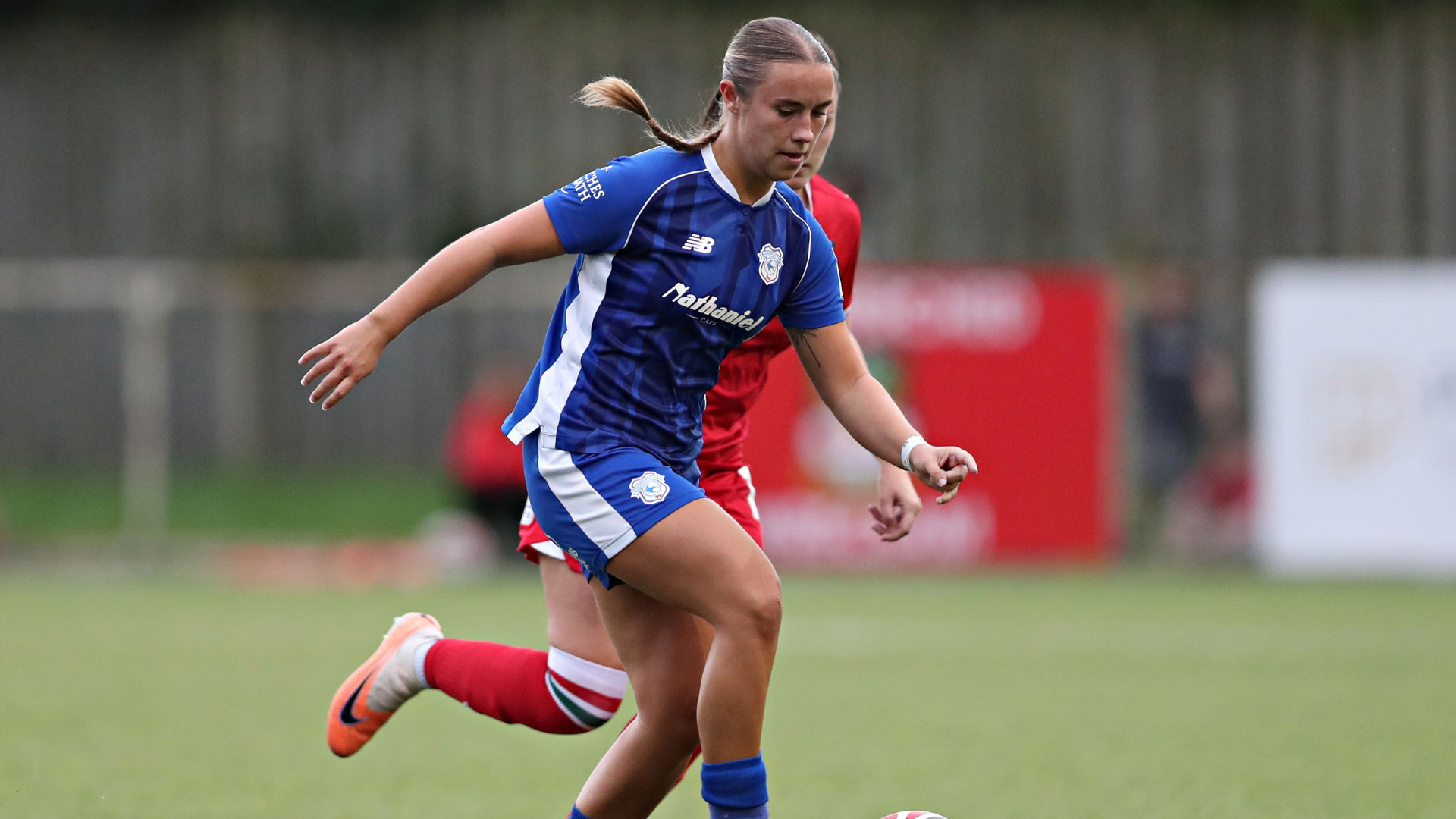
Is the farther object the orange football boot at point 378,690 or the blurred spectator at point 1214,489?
the blurred spectator at point 1214,489

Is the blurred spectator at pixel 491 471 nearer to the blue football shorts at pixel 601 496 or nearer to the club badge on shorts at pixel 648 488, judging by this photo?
the blue football shorts at pixel 601 496

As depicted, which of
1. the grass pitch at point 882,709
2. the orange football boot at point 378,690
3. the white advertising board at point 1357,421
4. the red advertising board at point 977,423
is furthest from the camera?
the red advertising board at point 977,423

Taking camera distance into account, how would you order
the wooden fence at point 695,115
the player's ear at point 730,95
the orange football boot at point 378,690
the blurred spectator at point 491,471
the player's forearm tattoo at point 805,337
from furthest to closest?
the wooden fence at point 695,115 < the blurred spectator at point 491,471 < the orange football boot at point 378,690 < the player's forearm tattoo at point 805,337 < the player's ear at point 730,95

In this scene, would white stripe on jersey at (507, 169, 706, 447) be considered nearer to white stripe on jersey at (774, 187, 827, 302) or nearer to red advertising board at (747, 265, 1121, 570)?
white stripe on jersey at (774, 187, 827, 302)

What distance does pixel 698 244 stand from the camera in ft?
11.8

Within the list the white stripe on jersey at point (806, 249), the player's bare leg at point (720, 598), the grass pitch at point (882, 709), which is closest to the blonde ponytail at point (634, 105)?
the white stripe on jersey at point (806, 249)

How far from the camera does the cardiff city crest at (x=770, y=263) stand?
366 cm

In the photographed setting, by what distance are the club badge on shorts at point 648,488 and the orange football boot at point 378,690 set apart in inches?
49.1

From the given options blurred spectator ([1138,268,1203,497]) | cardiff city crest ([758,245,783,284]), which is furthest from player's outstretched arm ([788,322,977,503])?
blurred spectator ([1138,268,1203,497])

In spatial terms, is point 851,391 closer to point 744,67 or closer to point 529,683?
point 744,67

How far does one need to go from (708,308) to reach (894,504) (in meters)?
0.86

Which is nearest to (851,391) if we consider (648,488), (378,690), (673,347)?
(673,347)

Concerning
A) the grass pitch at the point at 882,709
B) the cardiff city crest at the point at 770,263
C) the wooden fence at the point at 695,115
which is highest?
the wooden fence at the point at 695,115

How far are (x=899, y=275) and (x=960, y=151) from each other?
482cm
